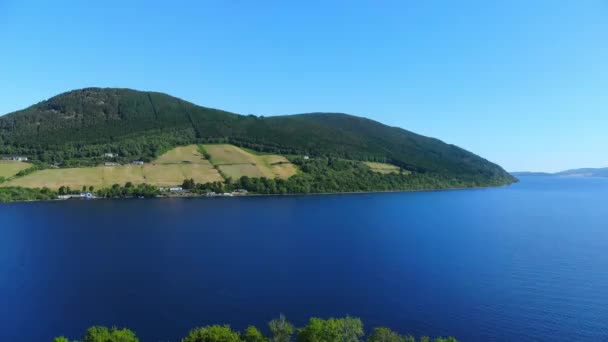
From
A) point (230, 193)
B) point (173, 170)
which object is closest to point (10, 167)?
point (173, 170)

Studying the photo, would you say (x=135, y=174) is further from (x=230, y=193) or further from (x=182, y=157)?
(x=230, y=193)

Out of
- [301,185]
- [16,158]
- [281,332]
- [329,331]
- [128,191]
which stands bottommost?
[281,332]

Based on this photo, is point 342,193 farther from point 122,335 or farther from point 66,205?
point 122,335

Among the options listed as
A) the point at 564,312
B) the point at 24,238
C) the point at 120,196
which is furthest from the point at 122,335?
the point at 120,196

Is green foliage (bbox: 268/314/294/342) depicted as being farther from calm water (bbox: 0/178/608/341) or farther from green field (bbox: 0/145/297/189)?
green field (bbox: 0/145/297/189)

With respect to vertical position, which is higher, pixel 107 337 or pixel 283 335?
pixel 107 337

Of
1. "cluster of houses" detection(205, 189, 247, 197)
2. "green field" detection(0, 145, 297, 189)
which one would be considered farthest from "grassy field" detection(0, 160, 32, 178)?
"cluster of houses" detection(205, 189, 247, 197)
